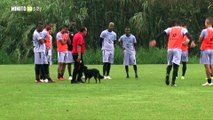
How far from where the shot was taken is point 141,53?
39875 millimetres

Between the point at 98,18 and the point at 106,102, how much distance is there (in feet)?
95.5

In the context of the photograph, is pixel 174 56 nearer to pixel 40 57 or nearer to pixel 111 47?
pixel 40 57

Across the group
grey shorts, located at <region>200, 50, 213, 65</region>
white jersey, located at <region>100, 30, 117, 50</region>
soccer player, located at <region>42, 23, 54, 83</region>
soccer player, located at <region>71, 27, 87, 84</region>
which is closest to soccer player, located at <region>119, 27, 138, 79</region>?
white jersey, located at <region>100, 30, 117, 50</region>

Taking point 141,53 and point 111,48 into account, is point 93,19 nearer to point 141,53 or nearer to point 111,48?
point 141,53

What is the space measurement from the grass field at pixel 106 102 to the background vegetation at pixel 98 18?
23.6m

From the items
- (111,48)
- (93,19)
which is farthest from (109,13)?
(111,48)

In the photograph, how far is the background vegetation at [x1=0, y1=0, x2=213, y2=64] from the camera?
134ft

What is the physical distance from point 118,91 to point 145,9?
2583 cm

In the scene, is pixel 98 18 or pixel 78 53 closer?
pixel 78 53

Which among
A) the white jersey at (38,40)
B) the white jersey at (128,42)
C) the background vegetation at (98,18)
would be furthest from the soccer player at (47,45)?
the background vegetation at (98,18)

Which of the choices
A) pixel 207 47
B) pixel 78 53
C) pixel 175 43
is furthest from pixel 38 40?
pixel 207 47

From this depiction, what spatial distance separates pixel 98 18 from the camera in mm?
41812

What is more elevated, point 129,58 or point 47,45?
point 47,45

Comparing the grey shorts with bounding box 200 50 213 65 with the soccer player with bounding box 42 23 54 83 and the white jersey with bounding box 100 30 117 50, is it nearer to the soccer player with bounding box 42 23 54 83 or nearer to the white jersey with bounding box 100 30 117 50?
the white jersey with bounding box 100 30 117 50
